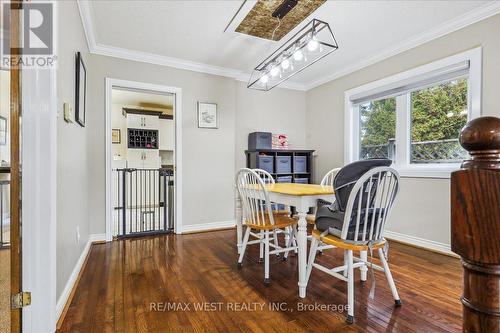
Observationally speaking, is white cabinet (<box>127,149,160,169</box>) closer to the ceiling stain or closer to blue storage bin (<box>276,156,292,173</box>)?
blue storage bin (<box>276,156,292,173</box>)

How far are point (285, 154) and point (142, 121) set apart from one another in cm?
385

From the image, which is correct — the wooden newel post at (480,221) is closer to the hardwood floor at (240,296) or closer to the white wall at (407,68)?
the hardwood floor at (240,296)

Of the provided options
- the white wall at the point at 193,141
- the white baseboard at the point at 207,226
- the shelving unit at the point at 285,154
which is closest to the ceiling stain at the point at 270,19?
the white wall at the point at 193,141

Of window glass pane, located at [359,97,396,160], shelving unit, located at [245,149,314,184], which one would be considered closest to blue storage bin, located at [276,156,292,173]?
shelving unit, located at [245,149,314,184]

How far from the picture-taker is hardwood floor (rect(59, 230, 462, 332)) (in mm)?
1535

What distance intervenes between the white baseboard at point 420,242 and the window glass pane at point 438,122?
36.0 inches

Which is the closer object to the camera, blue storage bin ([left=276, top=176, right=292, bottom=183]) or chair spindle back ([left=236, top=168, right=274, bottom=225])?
chair spindle back ([left=236, top=168, right=274, bottom=225])

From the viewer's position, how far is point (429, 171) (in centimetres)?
292

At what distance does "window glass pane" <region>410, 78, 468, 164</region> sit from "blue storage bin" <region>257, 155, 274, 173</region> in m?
1.91

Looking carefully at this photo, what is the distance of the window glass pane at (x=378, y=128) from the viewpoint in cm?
348

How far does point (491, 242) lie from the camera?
39 centimetres

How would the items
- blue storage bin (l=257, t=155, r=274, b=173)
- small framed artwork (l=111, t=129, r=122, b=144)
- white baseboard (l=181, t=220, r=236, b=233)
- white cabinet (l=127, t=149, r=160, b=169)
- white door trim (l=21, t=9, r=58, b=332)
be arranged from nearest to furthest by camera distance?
white door trim (l=21, t=9, r=58, b=332)
white baseboard (l=181, t=220, r=236, b=233)
blue storage bin (l=257, t=155, r=274, b=173)
white cabinet (l=127, t=149, r=160, b=169)
small framed artwork (l=111, t=129, r=122, b=144)

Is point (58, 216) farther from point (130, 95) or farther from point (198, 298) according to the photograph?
point (130, 95)

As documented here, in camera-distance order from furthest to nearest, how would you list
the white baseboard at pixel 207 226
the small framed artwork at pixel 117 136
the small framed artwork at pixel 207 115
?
the small framed artwork at pixel 117 136 < the small framed artwork at pixel 207 115 < the white baseboard at pixel 207 226
